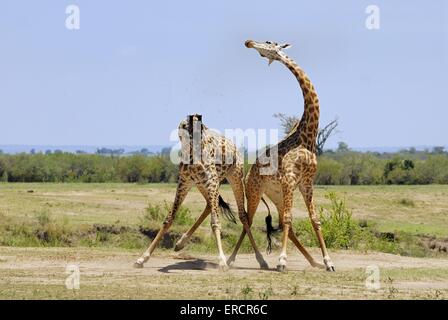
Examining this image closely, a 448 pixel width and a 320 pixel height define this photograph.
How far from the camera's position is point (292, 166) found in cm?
1465

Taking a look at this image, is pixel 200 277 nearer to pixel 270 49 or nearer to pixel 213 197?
pixel 213 197

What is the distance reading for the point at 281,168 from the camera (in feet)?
48.3

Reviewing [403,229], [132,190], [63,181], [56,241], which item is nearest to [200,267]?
[56,241]

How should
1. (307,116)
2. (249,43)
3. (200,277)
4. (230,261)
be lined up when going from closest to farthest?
(200,277), (307,116), (249,43), (230,261)

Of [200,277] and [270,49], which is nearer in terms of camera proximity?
[200,277]

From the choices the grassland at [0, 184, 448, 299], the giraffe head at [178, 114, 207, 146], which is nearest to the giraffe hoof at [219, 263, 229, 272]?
the grassland at [0, 184, 448, 299]

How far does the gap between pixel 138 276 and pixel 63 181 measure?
3627 cm

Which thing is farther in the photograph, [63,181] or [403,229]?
[63,181]

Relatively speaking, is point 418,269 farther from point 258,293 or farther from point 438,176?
point 438,176

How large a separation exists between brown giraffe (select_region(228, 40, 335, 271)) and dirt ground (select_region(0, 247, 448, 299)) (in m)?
0.78

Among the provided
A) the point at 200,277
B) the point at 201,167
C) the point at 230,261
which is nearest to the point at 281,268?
the point at 230,261

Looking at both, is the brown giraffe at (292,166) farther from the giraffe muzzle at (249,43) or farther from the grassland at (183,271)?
the grassland at (183,271)

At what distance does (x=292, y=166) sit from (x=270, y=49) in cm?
204
